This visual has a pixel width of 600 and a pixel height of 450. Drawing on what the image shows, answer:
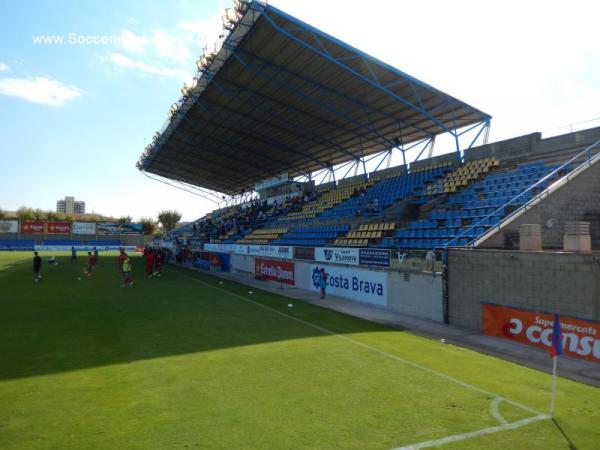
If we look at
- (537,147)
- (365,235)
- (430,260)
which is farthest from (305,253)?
(537,147)

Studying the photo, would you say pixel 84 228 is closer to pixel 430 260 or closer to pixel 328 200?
pixel 328 200

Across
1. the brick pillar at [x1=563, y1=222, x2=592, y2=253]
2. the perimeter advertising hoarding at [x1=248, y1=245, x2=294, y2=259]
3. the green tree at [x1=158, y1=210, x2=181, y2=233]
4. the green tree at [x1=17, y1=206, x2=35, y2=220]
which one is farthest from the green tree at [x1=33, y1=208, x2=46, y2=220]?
the brick pillar at [x1=563, y1=222, x2=592, y2=253]

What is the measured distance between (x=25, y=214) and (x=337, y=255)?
355ft

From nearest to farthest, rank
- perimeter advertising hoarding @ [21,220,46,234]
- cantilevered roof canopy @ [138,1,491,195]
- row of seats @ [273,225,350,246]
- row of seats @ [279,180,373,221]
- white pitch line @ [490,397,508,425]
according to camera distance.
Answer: white pitch line @ [490,397,508,425]
cantilevered roof canopy @ [138,1,491,195]
row of seats @ [273,225,350,246]
row of seats @ [279,180,373,221]
perimeter advertising hoarding @ [21,220,46,234]

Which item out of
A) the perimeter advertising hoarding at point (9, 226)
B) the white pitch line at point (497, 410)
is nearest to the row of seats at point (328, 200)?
the white pitch line at point (497, 410)

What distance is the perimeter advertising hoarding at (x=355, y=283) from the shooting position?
17.2 metres

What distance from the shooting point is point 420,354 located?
10070mm

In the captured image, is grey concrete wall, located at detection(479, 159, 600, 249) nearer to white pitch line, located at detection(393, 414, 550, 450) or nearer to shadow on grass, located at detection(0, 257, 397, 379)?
shadow on grass, located at detection(0, 257, 397, 379)

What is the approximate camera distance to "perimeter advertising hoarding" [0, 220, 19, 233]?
2763 inches

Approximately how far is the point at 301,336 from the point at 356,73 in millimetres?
17446

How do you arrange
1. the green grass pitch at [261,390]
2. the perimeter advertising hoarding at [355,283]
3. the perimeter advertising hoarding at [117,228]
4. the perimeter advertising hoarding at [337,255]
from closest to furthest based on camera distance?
the green grass pitch at [261,390]
the perimeter advertising hoarding at [355,283]
the perimeter advertising hoarding at [337,255]
the perimeter advertising hoarding at [117,228]

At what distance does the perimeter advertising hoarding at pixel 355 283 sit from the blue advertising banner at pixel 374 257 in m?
0.39

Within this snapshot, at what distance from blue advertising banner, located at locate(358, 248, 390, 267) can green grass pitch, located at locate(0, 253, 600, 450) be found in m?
4.44

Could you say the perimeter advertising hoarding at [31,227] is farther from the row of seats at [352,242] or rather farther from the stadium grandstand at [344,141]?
the row of seats at [352,242]
